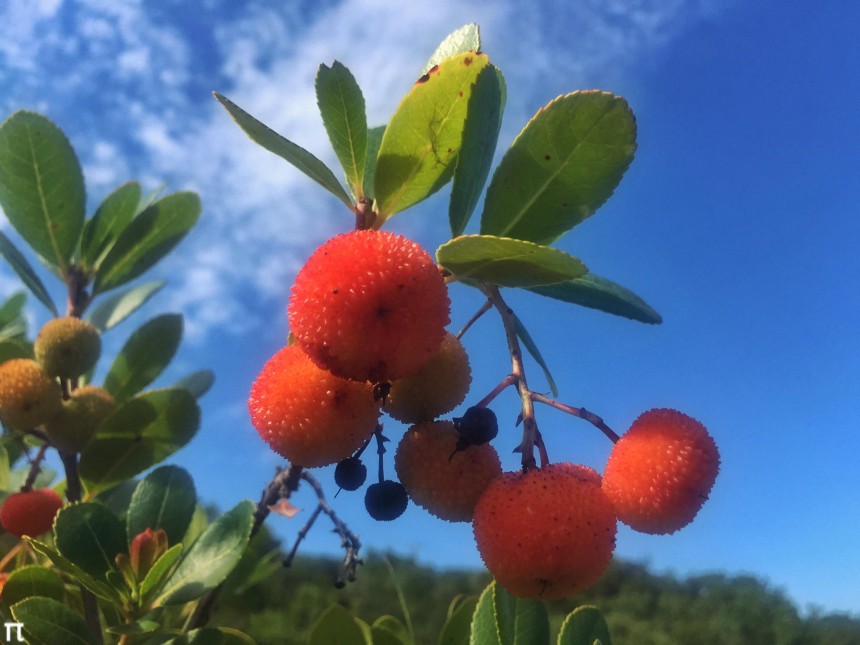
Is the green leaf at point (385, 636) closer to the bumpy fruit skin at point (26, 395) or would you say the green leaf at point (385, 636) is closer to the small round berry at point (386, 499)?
the small round berry at point (386, 499)

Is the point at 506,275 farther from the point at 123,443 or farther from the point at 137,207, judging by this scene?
the point at 137,207

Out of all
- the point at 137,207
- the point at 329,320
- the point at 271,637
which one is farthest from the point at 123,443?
the point at 271,637

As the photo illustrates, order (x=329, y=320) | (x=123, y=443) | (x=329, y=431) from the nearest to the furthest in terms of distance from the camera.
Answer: (x=329, y=320)
(x=329, y=431)
(x=123, y=443)

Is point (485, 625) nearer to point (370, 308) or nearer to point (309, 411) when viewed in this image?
point (309, 411)

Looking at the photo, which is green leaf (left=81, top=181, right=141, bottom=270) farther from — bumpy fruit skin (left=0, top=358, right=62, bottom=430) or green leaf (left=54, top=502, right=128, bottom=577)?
green leaf (left=54, top=502, right=128, bottom=577)

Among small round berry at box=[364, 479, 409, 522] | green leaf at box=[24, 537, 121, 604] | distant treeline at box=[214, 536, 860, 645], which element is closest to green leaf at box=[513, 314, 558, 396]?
small round berry at box=[364, 479, 409, 522]

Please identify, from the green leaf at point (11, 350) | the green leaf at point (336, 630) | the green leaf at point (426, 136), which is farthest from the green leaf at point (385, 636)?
the green leaf at point (11, 350)

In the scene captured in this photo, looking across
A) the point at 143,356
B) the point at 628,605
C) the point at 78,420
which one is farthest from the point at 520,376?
the point at 628,605
